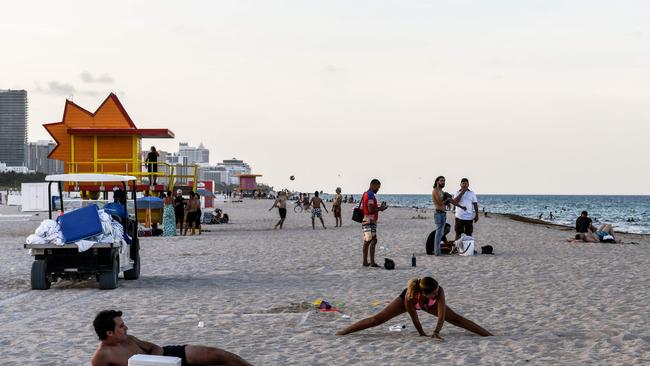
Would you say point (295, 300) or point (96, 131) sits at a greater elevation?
point (96, 131)

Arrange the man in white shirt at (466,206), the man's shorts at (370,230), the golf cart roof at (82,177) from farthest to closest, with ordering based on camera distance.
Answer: the man in white shirt at (466,206) < the man's shorts at (370,230) < the golf cart roof at (82,177)

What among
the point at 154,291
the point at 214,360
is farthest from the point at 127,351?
the point at 154,291

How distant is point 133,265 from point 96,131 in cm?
1997

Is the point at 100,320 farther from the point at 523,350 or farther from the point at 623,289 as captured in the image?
the point at 623,289

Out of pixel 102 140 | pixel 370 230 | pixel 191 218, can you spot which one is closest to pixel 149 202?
pixel 191 218

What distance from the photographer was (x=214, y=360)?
20.0ft

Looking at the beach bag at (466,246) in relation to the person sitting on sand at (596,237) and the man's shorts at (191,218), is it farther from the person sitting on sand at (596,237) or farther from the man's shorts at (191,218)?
the man's shorts at (191,218)

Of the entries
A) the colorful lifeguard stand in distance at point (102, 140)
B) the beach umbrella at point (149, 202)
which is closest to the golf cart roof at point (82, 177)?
the beach umbrella at point (149, 202)

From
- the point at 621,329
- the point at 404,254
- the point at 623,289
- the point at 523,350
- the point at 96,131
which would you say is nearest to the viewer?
the point at 523,350

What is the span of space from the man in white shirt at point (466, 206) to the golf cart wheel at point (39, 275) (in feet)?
30.5

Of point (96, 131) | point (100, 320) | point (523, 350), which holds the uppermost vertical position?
point (96, 131)

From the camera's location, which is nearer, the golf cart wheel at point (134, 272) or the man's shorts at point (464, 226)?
the golf cart wheel at point (134, 272)

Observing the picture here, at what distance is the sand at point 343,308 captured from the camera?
25.2 ft

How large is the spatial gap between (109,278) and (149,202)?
16.8 m
